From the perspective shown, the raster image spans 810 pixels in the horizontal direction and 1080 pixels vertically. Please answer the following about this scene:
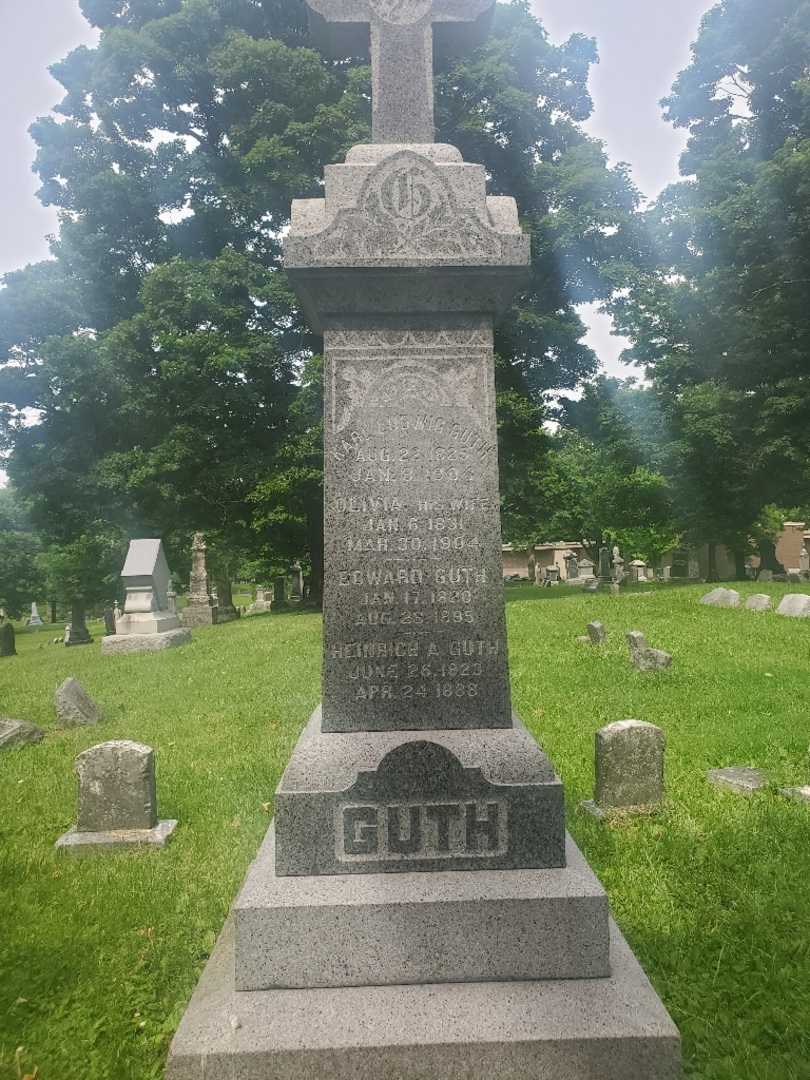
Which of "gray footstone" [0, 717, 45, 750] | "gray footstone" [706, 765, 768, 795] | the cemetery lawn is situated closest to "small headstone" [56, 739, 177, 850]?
the cemetery lawn

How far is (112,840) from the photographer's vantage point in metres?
5.24

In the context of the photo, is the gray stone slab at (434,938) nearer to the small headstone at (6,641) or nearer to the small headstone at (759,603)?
the small headstone at (759,603)

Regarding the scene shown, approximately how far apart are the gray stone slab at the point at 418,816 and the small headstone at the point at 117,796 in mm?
2685

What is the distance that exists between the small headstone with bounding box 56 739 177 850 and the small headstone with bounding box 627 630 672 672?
7.38 m

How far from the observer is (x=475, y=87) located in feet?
72.6

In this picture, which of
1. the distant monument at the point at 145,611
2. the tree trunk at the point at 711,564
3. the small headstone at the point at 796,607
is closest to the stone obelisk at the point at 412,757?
the small headstone at the point at 796,607

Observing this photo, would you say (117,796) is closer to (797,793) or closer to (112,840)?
(112,840)

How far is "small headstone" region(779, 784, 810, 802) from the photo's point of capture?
5.62 metres

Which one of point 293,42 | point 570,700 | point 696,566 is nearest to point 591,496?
point 696,566

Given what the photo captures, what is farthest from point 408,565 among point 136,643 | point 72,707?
point 136,643

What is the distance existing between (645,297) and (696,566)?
56.8 feet

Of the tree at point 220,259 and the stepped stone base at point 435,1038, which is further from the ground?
the tree at point 220,259

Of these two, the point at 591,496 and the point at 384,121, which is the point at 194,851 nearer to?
the point at 384,121

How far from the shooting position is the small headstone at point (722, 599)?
17031mm
